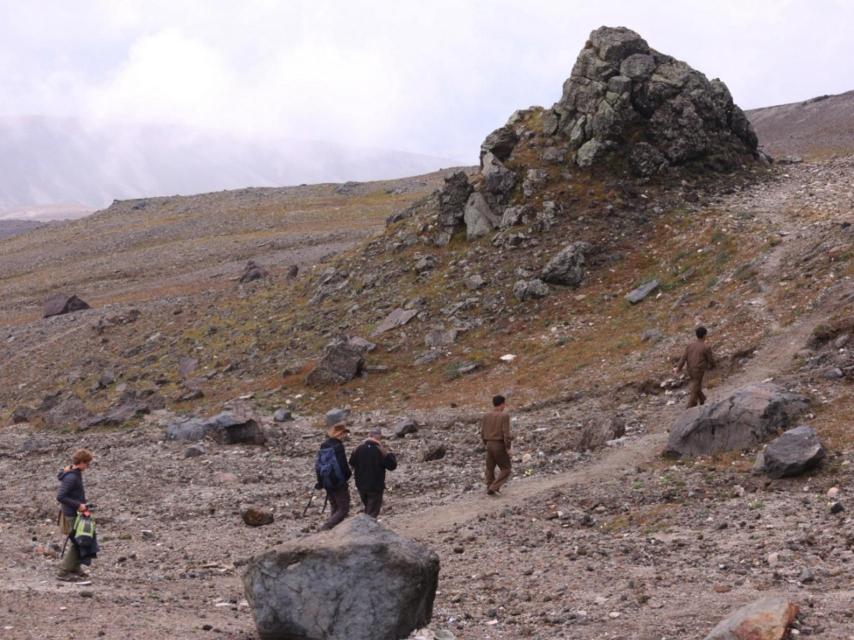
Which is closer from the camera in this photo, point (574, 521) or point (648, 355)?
point (574, 521)

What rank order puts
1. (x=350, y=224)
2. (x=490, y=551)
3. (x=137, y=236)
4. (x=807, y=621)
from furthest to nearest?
(x=137, y=236) < (x=350, y=224) < (x=490, y=551) < (x=807, y=621)

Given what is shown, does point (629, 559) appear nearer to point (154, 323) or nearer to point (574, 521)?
point (574, 521)

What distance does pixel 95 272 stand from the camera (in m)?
96.9

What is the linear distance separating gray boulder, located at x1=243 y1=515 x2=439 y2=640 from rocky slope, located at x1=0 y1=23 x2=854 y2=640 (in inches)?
47.7

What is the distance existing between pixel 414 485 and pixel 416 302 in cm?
1721

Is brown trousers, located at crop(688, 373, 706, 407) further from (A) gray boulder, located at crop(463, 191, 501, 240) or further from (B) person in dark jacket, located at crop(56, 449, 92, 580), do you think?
(A) gray boulder, located at crop(463, 191, 501, 240)

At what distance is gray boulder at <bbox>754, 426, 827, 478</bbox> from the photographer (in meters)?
17.9

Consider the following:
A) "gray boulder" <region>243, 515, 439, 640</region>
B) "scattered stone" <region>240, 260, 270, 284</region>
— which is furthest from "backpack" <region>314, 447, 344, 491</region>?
"scattered stone" <region>240, 260, 270, 284</region>

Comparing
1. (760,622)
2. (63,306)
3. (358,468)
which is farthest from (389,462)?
(63,306)

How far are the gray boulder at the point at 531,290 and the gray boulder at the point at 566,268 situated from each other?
1.62 ft

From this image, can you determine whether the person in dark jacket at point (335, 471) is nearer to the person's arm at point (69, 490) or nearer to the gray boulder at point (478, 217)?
the person's arm at point (69, 490)

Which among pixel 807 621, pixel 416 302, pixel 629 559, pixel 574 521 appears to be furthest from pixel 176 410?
pixel 807 621

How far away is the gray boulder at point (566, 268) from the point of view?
37.9 m

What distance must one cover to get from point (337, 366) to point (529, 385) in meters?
8.51
